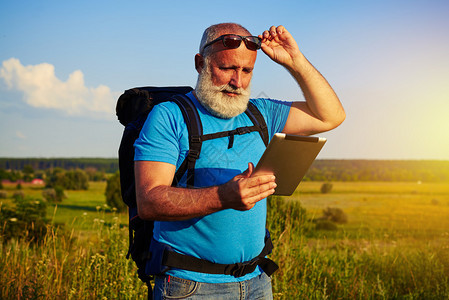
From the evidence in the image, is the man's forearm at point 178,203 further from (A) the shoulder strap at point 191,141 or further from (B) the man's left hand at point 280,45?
(B) the man's left hand at point 280,45

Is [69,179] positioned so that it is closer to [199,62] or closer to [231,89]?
[199,62]

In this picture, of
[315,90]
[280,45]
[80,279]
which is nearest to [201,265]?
[315,90]

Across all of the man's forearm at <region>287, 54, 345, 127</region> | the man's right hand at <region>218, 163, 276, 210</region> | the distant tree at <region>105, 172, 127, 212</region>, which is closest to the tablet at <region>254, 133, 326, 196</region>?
the man's right hand at <region>218, 163, 276, 210</region>

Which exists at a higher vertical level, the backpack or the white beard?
the white beard

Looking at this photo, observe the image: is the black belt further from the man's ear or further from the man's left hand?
the man's left hand

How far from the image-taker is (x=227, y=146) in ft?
7.63

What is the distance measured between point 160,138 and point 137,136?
40 centimetres

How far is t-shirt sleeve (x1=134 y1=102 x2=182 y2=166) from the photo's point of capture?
84.9 inches

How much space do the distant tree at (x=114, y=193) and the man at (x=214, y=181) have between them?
2047cm

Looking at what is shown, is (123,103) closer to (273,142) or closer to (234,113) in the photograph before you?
(234,113)

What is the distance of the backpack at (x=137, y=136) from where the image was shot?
7.36 ft

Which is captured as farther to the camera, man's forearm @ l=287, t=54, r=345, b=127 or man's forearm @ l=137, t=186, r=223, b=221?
man's forearm @ l=287, t=54, r=345, b=127

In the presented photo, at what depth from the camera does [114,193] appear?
2247cm

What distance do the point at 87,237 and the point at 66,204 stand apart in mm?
42907
